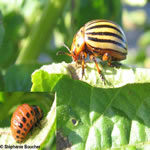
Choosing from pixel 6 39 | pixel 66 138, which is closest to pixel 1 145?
pixel 66 138

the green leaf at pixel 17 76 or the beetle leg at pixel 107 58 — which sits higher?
the beetle leg at pixel 107 58

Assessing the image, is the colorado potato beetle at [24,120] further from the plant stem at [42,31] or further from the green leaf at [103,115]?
the plant stem at [42,31]

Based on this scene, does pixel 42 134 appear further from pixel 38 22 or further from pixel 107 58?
pixel 38 22

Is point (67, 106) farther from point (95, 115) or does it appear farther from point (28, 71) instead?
point (28, 71)

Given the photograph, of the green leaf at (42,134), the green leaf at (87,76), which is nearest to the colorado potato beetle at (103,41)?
the green leaf at (87,76)

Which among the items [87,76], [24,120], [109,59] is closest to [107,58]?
[109,59]

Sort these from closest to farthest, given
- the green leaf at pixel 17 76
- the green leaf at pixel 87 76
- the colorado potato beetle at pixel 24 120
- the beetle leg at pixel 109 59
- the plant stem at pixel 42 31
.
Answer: the green leaf at pixel 87 76, the colorado potato beetle at pixel 24 120, the beetle leg at pixel 109 59, the green leaf at pixel 17 76, the plant stem at pixel 42 31
